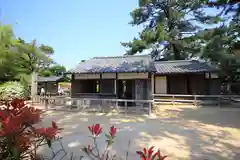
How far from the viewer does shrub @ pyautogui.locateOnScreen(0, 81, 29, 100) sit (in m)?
15.7

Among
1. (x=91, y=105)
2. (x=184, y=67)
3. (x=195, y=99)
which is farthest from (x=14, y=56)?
(x=195, y=99)

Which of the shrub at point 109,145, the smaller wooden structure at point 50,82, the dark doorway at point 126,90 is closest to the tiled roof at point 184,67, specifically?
the dark doorway at point 126,90

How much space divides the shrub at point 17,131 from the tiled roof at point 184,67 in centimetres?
1337

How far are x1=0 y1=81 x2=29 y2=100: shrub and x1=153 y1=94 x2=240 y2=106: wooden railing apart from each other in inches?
438

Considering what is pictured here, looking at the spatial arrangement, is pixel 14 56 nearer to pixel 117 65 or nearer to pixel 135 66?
pixel 117 65

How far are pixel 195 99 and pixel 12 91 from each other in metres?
14.8

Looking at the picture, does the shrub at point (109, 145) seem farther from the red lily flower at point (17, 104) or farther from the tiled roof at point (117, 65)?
the tiled roof at point (117, 65)

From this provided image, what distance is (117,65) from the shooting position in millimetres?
12523

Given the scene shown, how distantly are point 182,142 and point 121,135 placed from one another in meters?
1.75

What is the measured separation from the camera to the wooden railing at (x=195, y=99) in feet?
41.4

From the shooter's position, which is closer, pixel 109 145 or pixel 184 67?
pixel 109 145

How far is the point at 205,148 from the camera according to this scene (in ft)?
15.0

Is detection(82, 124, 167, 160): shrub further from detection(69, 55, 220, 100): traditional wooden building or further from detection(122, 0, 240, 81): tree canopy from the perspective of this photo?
detection(122, 0, 240, 81): tree canopy

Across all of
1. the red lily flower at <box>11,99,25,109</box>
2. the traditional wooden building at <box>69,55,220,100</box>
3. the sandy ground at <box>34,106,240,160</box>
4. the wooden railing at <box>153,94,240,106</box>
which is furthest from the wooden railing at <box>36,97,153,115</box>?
the red lily flower at <box>11,99,25,109</box>
